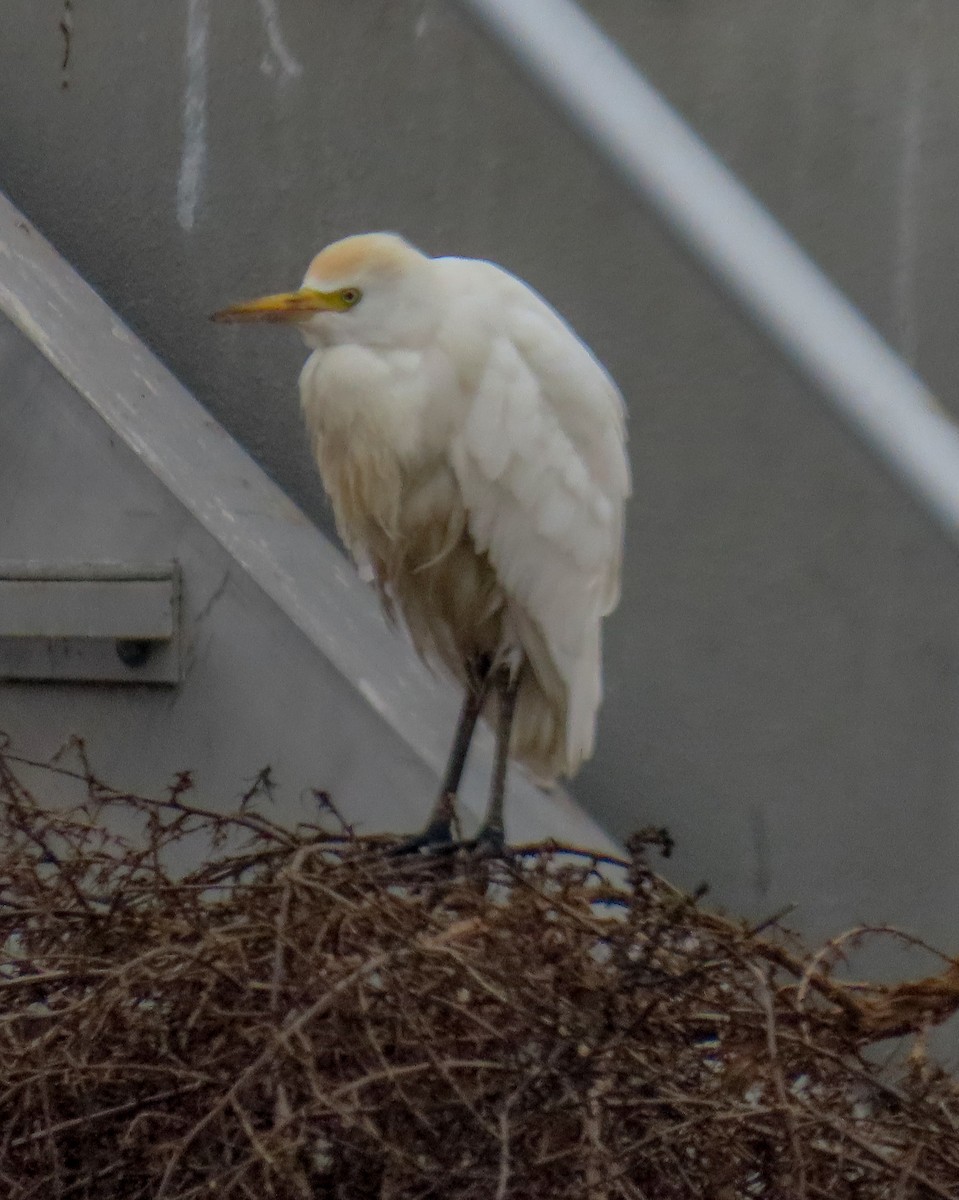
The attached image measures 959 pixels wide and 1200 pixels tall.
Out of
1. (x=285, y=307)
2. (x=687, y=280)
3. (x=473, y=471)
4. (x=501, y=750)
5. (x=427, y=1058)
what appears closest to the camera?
(x=427, y=1058)

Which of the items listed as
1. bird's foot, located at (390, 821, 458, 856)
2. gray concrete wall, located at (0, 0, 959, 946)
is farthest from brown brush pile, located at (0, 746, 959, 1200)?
gray concrete wall, located at (0, 0, 959, 946)

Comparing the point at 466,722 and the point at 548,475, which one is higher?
the point at 548,475

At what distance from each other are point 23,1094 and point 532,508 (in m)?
0.91

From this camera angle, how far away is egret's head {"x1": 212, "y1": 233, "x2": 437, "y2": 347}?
5.94 ft

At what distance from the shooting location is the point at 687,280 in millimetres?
2652

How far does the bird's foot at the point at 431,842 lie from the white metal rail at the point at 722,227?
975 mm

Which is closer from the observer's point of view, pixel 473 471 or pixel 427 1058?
Answer: pixel 427 1058

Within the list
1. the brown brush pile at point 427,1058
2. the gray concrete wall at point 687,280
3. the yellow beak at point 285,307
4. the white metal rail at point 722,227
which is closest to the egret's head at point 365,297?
the yellow beak at point 285,307

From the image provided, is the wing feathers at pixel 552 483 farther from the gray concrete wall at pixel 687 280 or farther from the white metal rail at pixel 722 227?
the white metal rail at pixel 722 227

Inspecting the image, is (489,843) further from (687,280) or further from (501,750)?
(687,280)

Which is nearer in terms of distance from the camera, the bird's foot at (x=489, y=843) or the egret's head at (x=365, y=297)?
the bird's foot at (x=489, y=843)

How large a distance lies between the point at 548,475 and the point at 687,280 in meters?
0.81

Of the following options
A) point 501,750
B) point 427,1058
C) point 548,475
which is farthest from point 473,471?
point 427,1058

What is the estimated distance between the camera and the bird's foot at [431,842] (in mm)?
1729
